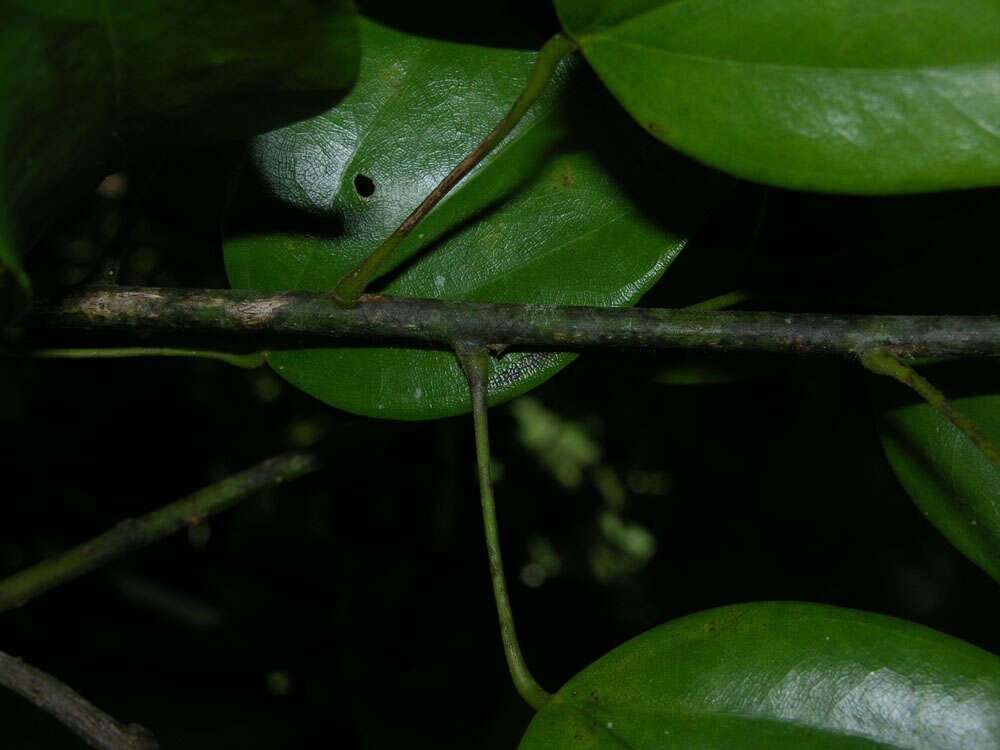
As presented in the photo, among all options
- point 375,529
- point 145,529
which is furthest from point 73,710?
point 375,529

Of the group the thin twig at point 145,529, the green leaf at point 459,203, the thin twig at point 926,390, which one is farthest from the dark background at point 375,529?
the thin twig at point 926,390

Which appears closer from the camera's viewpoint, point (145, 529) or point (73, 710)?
point (73, 710)

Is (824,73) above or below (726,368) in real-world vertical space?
above

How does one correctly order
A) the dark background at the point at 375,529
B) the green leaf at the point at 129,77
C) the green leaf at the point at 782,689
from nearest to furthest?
the green leaf at the point at 129,77 → the green leaf at the point at 782,689 → the dark background at the point at 375,529

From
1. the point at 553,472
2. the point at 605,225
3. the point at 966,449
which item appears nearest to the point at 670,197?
the point at 605,225

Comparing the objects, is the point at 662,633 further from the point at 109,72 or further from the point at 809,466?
the point at 809,466

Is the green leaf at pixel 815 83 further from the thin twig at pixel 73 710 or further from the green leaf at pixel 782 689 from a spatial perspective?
the thin twig at pixel 73 710

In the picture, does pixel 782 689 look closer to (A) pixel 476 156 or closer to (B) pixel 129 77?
(A) pixel 476 156
